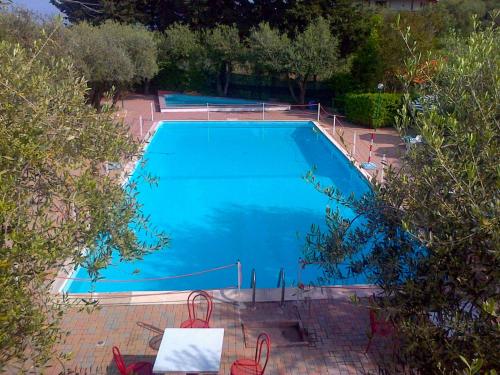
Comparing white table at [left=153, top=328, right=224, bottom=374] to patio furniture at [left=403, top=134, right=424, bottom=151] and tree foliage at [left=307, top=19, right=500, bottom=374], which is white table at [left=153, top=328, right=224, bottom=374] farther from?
patio furniture at [left=403, top=134, right=424, bottom=151]

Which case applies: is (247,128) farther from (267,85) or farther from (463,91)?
(463,91)

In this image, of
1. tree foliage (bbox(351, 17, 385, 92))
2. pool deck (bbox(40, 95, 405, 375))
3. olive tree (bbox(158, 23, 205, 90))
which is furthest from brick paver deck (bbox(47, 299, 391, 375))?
olive tree (bbox(158, 23, 205, 90))

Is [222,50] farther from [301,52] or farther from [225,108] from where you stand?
[301,52]

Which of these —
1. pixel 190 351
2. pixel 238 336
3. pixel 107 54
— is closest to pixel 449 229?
pixel 190 351

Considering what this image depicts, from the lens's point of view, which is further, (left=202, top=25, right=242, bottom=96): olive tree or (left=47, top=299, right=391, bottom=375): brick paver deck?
(left=202, top=25, right=242, bottom=96): olive tree

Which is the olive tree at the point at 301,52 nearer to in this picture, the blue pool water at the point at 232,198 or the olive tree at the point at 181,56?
the blue pool water at the point at 232,198

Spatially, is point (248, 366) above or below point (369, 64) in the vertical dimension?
below

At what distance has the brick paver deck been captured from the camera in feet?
22.2

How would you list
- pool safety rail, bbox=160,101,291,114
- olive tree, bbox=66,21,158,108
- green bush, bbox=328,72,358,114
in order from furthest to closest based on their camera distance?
1. pool safety rail, bbox=160,101,291,114
2. green bush, bbox=328,72,358,114
3. olive tree, bbox=66,21,158,108

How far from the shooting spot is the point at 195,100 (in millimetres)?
30812

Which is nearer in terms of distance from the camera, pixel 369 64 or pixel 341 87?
pixel 369 64

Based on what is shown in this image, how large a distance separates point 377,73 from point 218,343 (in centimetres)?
2094

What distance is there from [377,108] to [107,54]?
39.7ft

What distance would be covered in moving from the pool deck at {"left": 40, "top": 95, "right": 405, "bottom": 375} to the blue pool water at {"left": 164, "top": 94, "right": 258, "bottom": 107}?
22.1 metres
